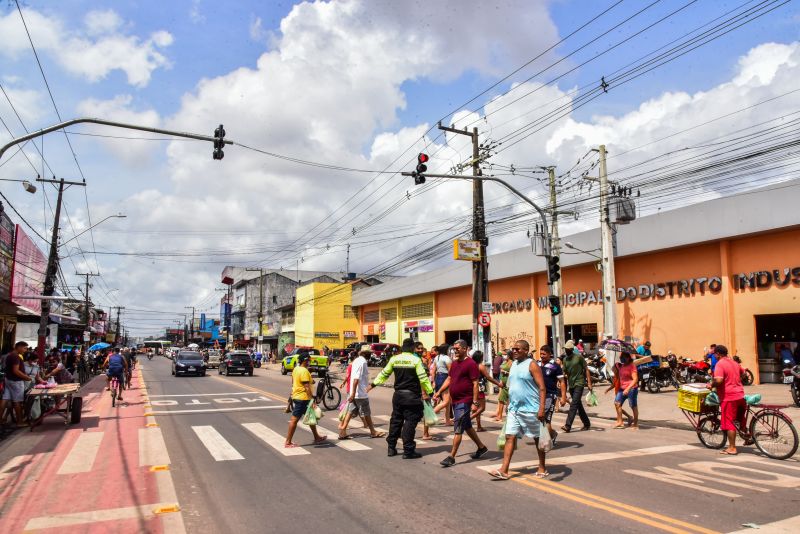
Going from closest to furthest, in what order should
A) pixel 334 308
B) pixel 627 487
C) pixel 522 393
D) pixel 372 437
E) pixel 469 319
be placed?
1. pixel 627 487
2. pixel 522 393
3. pixel 372 437
4. pixel 469 319
5. pixel 334 308

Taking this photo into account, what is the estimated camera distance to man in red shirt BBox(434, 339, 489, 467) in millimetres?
8352

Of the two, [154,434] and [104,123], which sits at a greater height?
[104,123]

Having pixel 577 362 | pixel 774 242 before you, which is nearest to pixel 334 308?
pixel 774 242

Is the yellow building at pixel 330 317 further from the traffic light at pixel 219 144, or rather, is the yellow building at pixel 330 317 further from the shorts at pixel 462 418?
the shorts at pixel 462 418

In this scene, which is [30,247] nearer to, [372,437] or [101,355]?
[101,355]

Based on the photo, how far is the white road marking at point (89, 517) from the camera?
5.66 m

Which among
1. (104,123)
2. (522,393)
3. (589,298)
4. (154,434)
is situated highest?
(104,123)

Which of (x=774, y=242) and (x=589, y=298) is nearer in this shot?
(x=774, y=242)

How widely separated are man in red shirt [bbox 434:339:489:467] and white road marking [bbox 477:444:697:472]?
1.63 ft

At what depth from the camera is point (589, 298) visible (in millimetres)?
26969

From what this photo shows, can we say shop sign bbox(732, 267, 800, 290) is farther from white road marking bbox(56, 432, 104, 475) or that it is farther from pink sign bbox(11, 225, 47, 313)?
pink sign bbox(11, 225, 47, 313)

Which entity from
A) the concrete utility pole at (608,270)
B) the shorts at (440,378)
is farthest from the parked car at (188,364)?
the shorts at (440,378)

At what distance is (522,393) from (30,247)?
2755cm

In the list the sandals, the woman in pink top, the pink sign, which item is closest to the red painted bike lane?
the sandals
